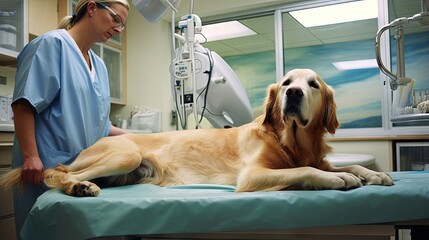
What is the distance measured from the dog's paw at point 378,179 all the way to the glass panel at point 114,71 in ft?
12.4

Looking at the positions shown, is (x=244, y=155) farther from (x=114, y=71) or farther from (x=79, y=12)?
(x=114, y=71)

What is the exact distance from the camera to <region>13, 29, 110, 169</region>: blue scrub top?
54.9 inches

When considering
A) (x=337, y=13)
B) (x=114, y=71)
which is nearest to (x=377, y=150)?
(x=337, y=13)

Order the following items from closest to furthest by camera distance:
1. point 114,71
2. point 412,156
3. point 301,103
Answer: point 301,103, point 412,156, point 114,71

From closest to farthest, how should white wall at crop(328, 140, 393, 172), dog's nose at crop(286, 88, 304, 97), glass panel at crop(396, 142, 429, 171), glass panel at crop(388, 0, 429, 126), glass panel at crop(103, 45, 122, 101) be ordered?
dog's nose at crop(286, 88, 304, 97) → glass panel at crop(396, 142, 429, 171) → white wall at crop(328, 140, 393, 172) → glass panel at crop(388, 0, 429, 126) → glass panel at crop(103, 45, 122, 101)

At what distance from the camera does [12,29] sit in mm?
3023

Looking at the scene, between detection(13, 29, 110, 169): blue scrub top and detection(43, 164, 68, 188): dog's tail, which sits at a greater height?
detection(13, 29, 110, 169): blue scrub top

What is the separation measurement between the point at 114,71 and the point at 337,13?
2914 millimetres

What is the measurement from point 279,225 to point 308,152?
1.80 ft

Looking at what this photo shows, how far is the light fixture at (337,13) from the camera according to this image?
12.6 ft

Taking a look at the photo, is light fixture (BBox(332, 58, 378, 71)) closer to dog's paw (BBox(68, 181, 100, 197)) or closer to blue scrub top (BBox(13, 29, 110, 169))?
blue scrub top (BBox(13, 29, 110, 169))

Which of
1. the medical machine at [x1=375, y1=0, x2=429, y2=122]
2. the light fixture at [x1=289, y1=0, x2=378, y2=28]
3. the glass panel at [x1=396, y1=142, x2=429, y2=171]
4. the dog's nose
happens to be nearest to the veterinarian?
the dog's nose

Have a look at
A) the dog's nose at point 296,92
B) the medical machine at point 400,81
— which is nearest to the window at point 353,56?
the medical machine at point 400,81

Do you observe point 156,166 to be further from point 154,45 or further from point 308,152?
point 154,45
